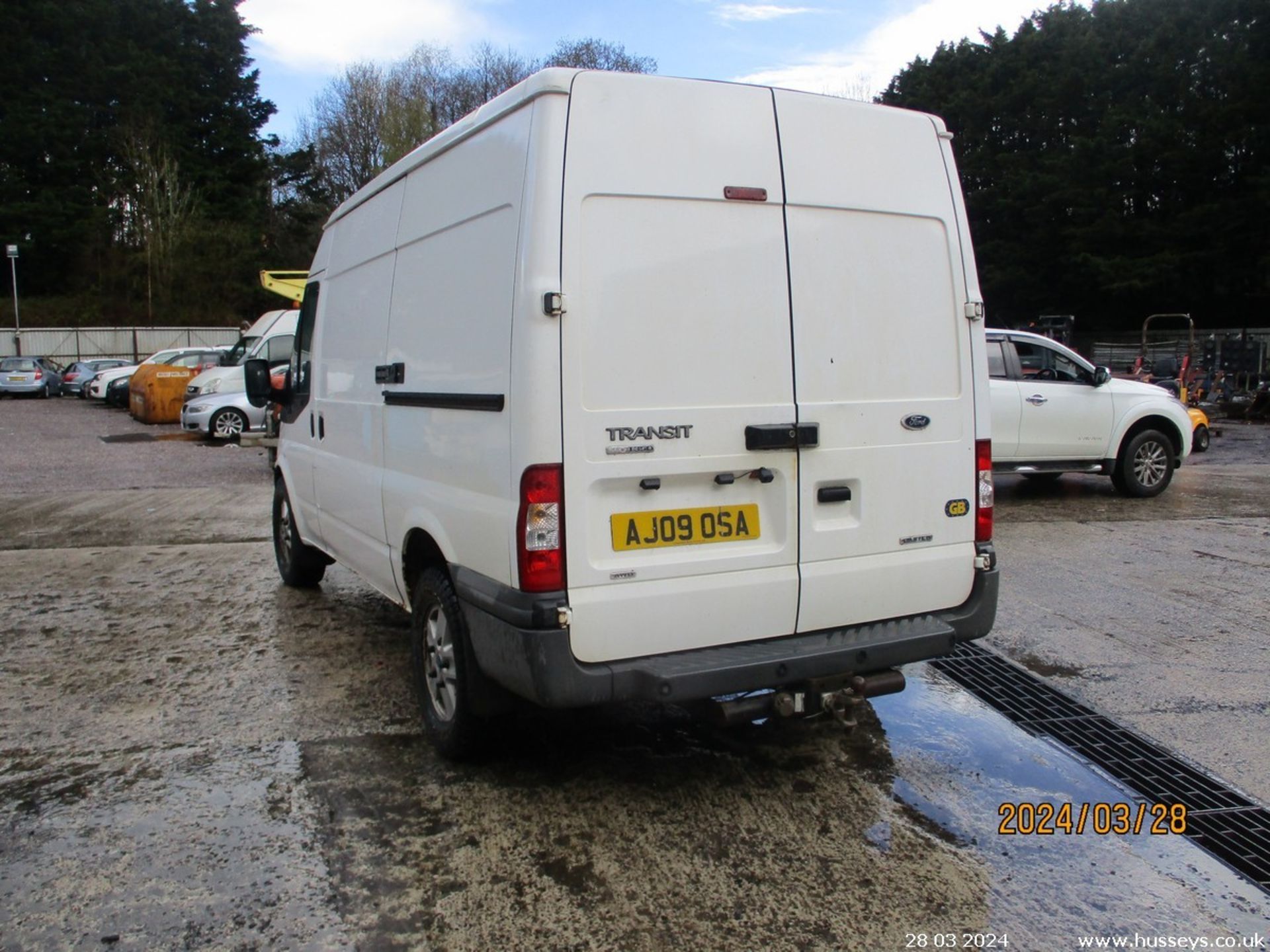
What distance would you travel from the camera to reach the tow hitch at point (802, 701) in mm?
3785

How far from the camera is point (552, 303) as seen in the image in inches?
136

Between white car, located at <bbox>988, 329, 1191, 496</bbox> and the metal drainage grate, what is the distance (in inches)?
212

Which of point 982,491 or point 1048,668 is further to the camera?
point 1048,668

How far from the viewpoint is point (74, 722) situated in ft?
16.0

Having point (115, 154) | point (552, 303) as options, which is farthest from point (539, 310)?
point (115, 154)

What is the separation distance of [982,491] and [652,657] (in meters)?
1.62

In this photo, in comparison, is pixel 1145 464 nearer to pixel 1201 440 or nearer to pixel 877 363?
pixel 1201 440

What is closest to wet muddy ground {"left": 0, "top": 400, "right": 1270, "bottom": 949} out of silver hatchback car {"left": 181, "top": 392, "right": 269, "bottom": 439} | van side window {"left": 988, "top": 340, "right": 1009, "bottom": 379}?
van side window {"left": 988, "top": 340, "right": 1009, "bottom": 379}

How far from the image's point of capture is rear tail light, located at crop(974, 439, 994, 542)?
4.30 m

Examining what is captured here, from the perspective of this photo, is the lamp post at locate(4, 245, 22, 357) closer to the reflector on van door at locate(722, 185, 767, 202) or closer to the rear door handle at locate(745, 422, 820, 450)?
the reflector on van door at locate(722, 185, 767, 202)

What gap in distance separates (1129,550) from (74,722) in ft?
24.9

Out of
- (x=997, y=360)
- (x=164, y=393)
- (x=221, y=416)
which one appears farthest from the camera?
(x=164, y=393)

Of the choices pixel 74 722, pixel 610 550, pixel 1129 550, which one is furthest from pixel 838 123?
pixel 1129 550

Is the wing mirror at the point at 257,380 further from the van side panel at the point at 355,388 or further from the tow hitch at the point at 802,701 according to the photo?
the tow hitch at the point at 802,701
